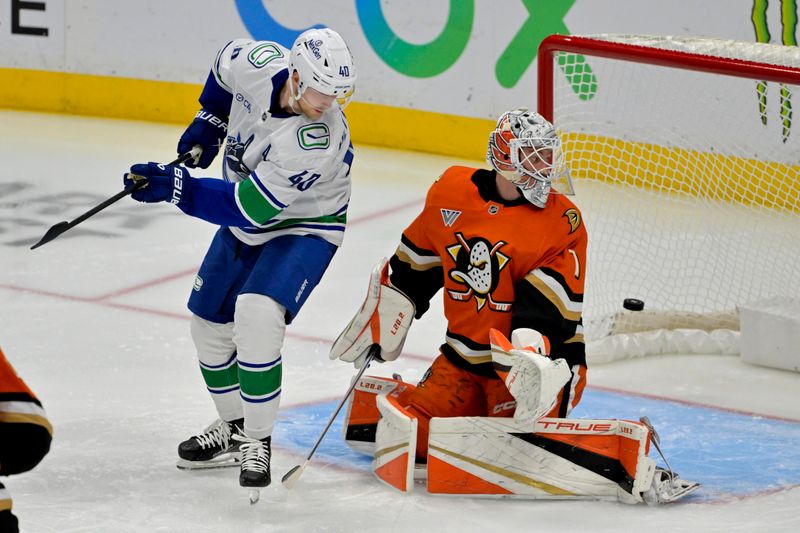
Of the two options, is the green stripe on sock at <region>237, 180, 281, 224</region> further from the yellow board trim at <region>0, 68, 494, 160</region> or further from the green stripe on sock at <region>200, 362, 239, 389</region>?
the yellow board trim at <region>0, 68, 494, 160</region>

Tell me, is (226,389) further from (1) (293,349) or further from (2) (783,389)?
(2) (783,389)

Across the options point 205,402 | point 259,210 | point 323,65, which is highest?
point 323,65

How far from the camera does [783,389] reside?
4289mm

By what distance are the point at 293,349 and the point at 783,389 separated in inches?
62.8

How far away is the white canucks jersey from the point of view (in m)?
3.11

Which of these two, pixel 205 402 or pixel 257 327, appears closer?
Result: pixel 257 327

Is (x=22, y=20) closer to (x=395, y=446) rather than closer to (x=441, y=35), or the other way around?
(x=441, y=35)

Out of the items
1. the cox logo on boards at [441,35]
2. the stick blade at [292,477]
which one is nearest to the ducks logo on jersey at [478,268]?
the stick blade at [292,477]

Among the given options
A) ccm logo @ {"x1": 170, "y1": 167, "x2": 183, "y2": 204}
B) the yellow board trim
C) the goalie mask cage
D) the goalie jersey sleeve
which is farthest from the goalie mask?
the yellow board trim

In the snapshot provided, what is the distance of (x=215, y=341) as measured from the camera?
3.37 m

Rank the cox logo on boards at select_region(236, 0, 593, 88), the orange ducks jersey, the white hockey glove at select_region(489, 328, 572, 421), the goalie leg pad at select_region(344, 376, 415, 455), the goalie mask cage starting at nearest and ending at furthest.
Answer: the orange ducks jersey
the white hockey glove at select_region(489, 328, 572, 421)
the goalie leg pad at select_region(344, 376, 415, 455)
the goalie mask cage
the cox logo on boards at select_region(236, 0, 593, 88)

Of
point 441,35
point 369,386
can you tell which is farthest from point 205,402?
point 441,35

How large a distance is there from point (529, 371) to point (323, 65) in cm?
84

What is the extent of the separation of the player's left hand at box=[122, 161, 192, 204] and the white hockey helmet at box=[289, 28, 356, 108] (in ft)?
1.13
